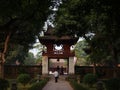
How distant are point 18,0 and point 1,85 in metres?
7.23

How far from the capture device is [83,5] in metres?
17.3

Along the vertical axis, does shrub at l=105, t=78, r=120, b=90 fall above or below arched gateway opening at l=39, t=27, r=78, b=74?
below

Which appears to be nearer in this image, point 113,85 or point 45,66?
point 113,85

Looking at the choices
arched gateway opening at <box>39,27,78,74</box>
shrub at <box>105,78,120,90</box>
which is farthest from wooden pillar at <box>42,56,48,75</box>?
shrub at <box>105,78,120,90</box>

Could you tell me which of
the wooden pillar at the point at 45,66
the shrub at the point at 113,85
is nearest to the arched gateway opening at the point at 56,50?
the wooden pillar at the point at 45,66

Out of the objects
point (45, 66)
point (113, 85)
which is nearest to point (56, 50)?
point (45, 66)

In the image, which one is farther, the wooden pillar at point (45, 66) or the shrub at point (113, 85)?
the wooden pillar at point (45, 66)

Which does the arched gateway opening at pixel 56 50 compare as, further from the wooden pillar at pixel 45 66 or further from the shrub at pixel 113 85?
the shrub at pixel 113 85

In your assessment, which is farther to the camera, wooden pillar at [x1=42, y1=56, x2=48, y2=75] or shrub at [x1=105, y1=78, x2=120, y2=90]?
wooden pillar at [x1=42, y1=56, x2=48, y2=75]

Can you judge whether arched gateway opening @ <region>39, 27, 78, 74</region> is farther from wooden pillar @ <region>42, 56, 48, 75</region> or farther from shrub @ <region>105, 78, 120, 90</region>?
shrub @ <region>105, 78, 120, 90</region>

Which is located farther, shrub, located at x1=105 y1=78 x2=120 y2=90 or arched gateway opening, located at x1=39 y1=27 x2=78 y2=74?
arched gateway opening, located at x1=39 y1=27 x2=78 y2=74

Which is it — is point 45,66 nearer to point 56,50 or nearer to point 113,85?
point 56,50

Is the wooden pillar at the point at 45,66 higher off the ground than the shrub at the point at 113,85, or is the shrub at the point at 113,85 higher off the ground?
the wooden pillar at the point at 45,66

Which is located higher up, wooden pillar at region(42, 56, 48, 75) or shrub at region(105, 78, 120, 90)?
wooden pillar at region(42, 56, 48, 75)
